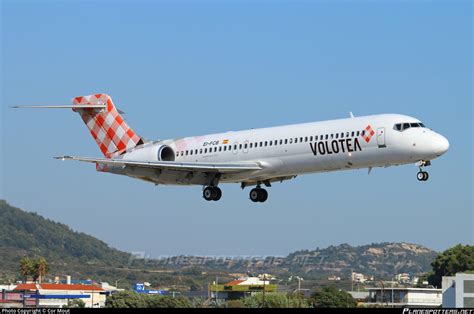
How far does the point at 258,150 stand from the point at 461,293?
62.3ft

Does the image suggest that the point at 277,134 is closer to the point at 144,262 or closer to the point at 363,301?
the point at 363,301

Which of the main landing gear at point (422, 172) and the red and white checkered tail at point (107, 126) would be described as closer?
the main landing gear at point (422, 172)

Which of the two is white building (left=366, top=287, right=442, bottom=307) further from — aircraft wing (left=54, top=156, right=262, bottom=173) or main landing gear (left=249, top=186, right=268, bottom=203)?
aircraft wing (left=54, top=156, right=262, bottom=173)

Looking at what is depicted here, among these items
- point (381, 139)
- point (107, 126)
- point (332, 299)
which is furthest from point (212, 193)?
point (381, 139)

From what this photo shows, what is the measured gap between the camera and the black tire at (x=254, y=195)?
2443 inches

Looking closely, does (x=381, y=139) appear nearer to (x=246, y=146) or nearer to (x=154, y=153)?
(x=246, y=146)

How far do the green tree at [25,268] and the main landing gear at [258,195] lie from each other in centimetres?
4629

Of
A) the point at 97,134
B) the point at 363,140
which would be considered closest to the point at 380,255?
the point at 97,134

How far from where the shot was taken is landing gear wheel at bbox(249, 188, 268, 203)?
6197cm

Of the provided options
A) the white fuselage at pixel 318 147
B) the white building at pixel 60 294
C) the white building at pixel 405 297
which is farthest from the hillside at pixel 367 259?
the white fuselage at pixel 318 147

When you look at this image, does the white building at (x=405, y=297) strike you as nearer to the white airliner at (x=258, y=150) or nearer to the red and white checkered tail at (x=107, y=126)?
the white airliner at (x=258, y=150)

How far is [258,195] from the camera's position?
6203cm

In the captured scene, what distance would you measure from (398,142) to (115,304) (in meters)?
20.2

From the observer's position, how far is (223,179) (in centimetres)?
6075
